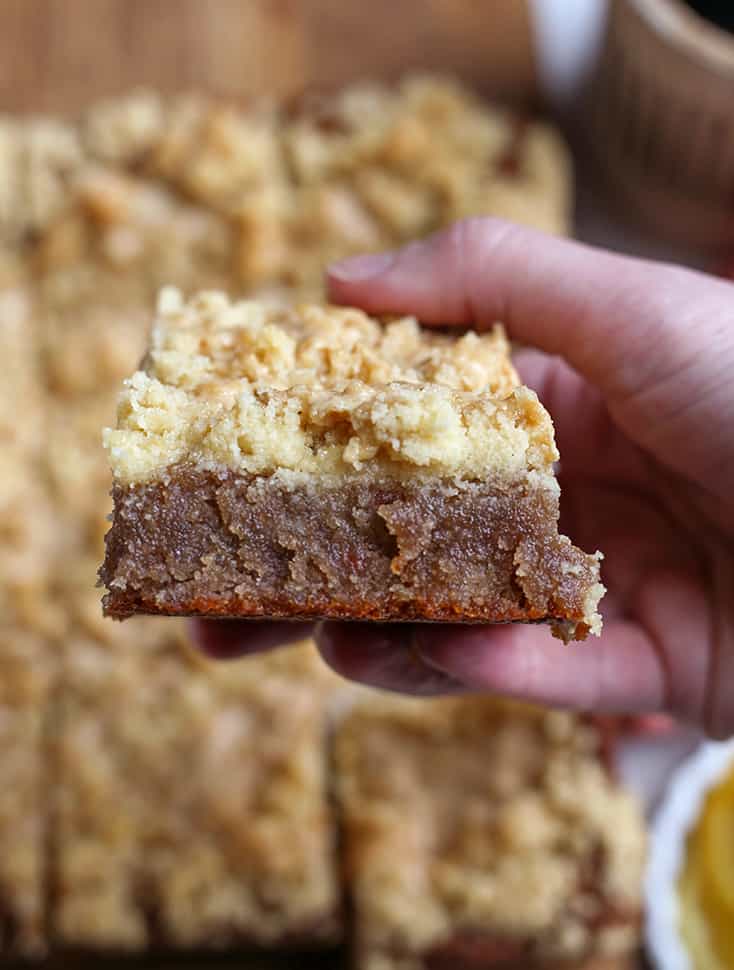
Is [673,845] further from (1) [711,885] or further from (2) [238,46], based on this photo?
(2) [238,46]

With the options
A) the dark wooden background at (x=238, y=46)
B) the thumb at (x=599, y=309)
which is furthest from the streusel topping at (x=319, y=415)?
the dark wooden background at (x=238, y=46)

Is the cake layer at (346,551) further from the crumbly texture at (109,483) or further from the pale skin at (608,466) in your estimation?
the crumbly texture at (109,483)

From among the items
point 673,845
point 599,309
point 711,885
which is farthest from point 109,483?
point 711,885

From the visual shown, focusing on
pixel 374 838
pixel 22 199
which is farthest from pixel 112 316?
pixel 374 838

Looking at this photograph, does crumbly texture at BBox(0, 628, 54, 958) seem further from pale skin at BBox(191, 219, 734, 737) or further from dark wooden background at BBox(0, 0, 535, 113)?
dark wooden background at BBox(0, 0, 535, 113)

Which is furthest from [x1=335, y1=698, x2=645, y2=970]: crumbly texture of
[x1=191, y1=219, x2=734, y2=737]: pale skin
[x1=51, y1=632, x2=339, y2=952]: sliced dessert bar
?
[x1=191, y1=219, x2=734, y2=737]: pale skin

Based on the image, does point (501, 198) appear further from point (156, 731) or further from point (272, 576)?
point (272, 576)

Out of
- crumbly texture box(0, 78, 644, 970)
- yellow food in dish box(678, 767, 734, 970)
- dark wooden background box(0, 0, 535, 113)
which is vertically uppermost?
dark wooden background box(0, 0, 535, 113)
